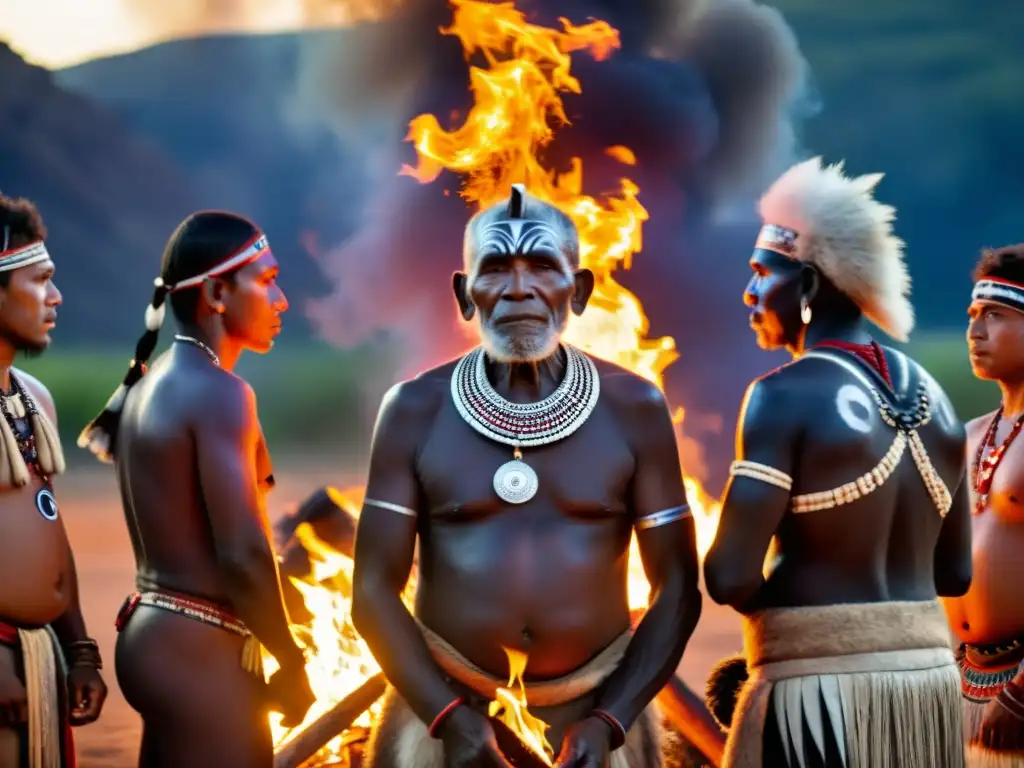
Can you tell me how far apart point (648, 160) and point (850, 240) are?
4.36 metres

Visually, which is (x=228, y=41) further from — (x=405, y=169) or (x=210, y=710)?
(x=210, y=710)

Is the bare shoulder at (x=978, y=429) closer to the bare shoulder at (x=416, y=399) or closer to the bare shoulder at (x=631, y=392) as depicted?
the bare shoulder at (x=631, y=392)

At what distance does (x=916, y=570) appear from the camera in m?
3.89

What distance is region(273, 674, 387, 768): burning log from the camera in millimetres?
4891

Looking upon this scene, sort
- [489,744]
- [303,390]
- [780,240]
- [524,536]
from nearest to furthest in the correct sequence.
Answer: [489,744] → [524,536] → [780,240] → [303,390]

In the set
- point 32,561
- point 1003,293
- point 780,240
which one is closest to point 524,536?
point 780,240

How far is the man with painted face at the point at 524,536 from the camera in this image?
141 inches

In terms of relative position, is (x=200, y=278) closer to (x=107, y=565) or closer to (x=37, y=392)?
(x=37, y=392)

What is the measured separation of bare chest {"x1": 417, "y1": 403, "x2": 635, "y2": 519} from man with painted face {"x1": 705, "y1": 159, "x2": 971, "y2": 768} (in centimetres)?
39

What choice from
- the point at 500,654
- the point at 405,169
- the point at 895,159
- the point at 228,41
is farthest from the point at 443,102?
the point at 500,654

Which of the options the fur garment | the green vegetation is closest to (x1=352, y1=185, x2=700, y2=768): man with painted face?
the fur garment

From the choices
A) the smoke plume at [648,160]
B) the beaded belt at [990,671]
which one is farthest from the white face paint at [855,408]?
the smoke plume at [648,160]

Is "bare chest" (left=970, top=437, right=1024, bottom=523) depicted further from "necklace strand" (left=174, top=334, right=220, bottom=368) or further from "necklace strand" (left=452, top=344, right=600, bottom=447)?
"necklace strand" (left=174, top=334, right=220, bottom=368)

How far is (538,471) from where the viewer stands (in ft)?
11.9
